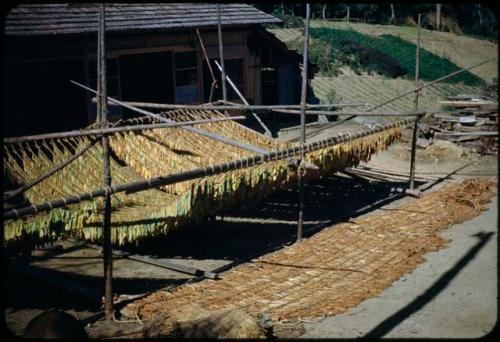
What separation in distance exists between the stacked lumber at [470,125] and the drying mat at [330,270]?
7642 millimetres

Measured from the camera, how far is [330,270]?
9289 millimetres

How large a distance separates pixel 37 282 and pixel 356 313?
5140 mm

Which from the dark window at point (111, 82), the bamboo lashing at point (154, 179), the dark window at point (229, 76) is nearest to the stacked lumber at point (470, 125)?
the dark window at point (229, 76)

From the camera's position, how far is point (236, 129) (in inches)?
500

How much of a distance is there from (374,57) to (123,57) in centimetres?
1970

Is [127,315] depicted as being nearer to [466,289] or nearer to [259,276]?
[259,276]

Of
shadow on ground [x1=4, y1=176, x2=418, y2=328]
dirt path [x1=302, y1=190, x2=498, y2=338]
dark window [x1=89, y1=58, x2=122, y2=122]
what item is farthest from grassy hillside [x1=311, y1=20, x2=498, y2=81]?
dirt path [x1=302, y1=190, x2=498, y2=338]

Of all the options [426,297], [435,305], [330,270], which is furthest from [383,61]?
[435,305]

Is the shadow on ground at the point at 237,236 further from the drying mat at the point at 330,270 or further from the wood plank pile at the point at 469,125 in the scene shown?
the wood plank pile at the point at 469,125

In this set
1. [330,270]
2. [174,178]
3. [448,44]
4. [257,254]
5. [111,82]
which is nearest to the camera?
[174,178]

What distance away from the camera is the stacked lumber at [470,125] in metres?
19.6

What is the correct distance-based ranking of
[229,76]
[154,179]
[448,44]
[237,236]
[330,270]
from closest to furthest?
[154,179]
[330,270]
[237,236]
[229,76]
[448,44]

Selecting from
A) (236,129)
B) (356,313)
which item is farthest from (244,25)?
(356,313)

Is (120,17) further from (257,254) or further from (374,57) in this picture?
(374,57)
